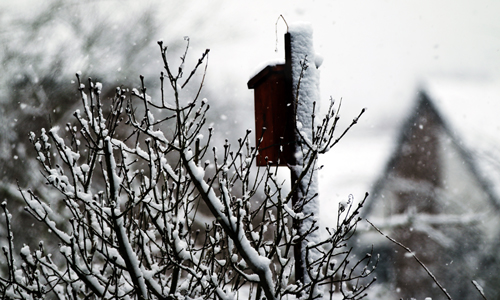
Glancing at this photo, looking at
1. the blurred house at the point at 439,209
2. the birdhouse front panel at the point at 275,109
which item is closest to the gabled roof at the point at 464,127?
the blurred house at the point at 439,209

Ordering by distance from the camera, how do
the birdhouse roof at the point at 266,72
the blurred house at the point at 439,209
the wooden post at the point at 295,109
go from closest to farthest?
1. the wooden post at the point at 295,109
2. the birdhouse roof at the point at 266,72
3. the blurred house at the point at 439,209

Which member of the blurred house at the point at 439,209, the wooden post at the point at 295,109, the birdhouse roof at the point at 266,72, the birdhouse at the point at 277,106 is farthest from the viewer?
the blurred house at the point at 439,209

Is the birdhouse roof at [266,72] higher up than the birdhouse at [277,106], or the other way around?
the birdhouse roof at [266,72]

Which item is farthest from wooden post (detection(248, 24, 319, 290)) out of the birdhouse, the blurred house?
the blurred house

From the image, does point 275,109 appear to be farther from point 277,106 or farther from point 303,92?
point 303,92

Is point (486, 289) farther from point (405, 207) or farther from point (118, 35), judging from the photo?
point (118, 35)

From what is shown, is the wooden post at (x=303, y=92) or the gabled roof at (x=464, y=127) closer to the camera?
the wooden post at (x=303, y=92)

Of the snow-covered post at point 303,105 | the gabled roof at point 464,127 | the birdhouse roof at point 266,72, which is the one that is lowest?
the snow-covered post at point 303,105

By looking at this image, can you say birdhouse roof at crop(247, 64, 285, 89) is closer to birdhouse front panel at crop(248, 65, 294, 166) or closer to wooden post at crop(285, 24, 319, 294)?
birdhouse front panel at crop(248, 65, 294, 166)

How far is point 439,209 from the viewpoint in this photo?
395 inches

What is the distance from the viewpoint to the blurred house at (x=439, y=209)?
9703 millimetres

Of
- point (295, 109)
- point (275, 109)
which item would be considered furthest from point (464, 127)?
point (295, 109)

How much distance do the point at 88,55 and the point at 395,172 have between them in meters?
8.26

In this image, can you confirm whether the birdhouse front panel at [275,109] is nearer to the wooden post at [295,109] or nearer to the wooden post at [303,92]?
the wooden post at [295,109]
